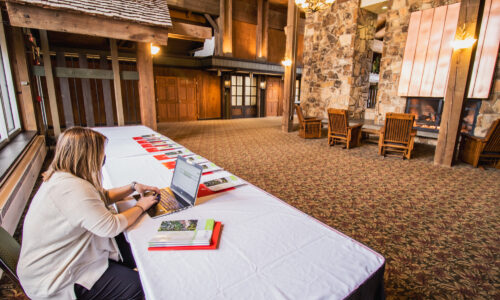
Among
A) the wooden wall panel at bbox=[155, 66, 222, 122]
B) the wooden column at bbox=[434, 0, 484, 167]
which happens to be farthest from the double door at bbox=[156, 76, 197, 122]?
the wooden column at bbox=[434, 0, 484, 167]

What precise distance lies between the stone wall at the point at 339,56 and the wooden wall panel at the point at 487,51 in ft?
10.3

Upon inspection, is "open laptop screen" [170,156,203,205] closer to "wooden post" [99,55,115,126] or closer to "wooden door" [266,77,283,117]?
"wooden post" [99,55,115,126]

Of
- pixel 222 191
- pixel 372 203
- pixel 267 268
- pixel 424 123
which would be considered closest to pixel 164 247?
pixel 267 268

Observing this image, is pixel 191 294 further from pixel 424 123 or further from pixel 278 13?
pixel 278 13

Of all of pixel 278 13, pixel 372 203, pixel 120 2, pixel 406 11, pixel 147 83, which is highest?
pixel 278 13

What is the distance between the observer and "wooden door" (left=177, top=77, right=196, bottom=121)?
36.3 ft

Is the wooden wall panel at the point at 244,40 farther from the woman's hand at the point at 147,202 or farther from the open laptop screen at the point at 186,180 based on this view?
the woman's hand at the point at 147,202

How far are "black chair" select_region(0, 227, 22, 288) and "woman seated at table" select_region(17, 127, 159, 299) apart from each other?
0.03 m

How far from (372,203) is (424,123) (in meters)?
5.06

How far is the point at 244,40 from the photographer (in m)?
11.9

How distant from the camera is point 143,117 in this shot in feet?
19.1

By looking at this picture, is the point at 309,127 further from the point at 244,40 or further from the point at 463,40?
the point at 244,40

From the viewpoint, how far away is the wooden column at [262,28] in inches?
468

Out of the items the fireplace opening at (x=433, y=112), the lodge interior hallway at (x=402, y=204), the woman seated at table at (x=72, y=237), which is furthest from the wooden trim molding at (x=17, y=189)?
the fireplace opening at (x=433, y=112)
